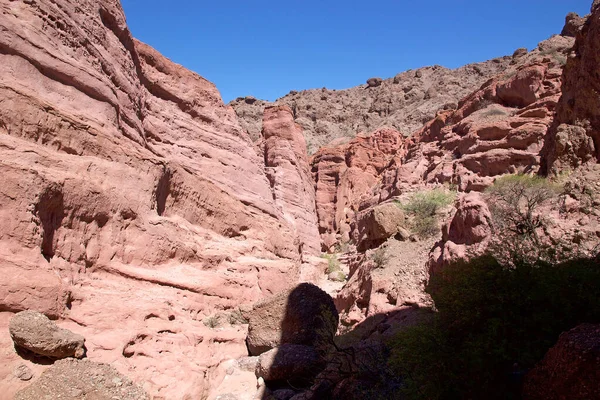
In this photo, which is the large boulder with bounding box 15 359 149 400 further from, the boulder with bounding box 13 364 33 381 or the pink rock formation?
the pink rock formation

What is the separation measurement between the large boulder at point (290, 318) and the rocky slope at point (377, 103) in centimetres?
4434

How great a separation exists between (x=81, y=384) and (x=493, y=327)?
19.2ft

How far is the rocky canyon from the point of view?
6.18 metres

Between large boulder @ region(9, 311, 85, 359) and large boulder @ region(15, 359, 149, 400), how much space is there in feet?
0.63

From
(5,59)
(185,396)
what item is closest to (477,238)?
(185,396)

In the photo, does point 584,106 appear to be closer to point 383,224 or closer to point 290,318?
point 383,224

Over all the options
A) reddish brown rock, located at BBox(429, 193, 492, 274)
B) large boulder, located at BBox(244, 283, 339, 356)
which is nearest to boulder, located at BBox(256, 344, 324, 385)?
large boulder, located at BBox(244, 283, 339, 356)

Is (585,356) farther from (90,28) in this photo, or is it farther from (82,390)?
(90,28)

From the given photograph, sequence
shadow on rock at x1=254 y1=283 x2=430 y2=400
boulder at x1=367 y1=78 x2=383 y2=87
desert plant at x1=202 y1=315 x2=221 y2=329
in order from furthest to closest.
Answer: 1. boulder at x1=367 y1=78 x2=383 y2=87
2. desert plant at x1=202 y1=315 x2=221 y2=329
3. shadow on rock at x1=254 y1=283 x2=430 y2=400

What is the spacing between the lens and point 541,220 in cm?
669

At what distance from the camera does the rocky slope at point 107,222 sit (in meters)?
6.95

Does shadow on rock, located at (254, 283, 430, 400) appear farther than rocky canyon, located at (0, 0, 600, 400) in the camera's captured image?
No

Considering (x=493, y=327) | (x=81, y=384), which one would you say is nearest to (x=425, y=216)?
(x=493, y=327)

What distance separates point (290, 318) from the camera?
8.84m
